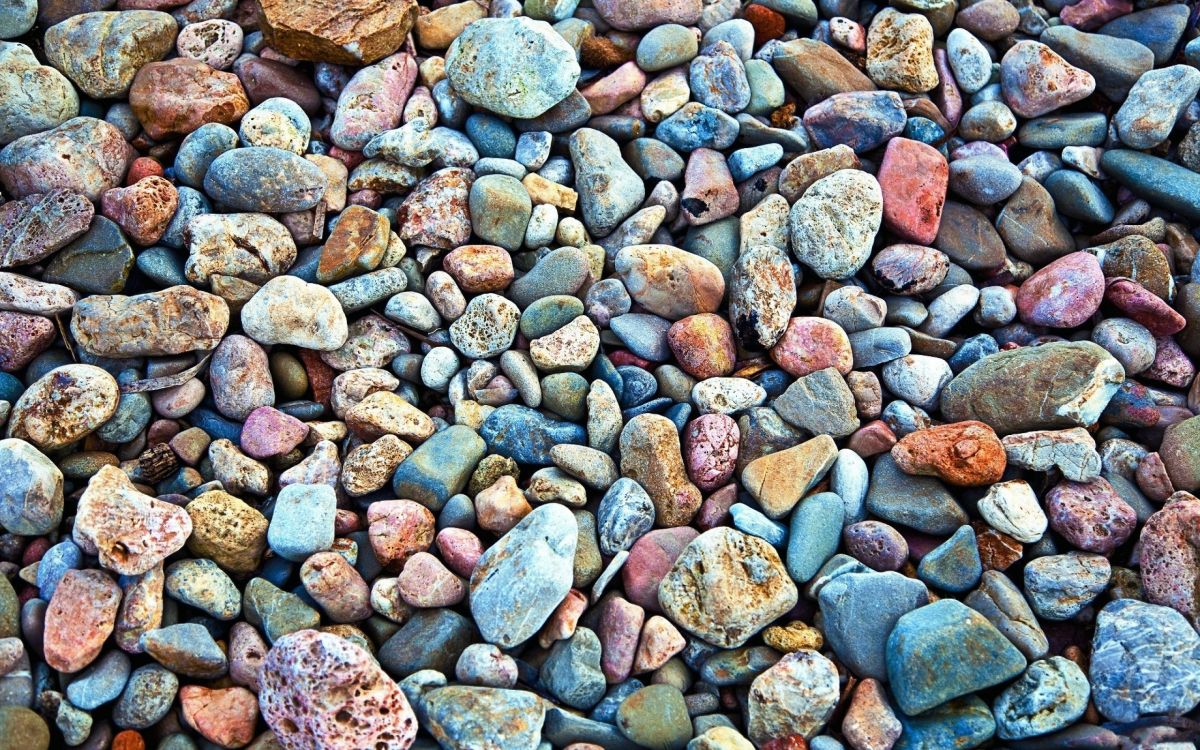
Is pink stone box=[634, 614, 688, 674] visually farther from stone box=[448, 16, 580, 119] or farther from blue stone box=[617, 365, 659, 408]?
stone box=[448, 16, 580, 119]

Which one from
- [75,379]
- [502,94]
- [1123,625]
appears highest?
[502,94]

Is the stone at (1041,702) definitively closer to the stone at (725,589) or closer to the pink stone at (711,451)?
the stone at (725,589)

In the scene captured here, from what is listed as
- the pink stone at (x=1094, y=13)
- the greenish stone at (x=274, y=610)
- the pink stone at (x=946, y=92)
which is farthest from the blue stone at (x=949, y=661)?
the pink stone at (x=1094, y=13)

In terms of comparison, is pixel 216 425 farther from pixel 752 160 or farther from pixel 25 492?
pixel 752 160

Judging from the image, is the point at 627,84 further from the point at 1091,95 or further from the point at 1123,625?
the point at 1123,625

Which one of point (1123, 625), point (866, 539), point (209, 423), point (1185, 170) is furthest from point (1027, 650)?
point (209, 423)

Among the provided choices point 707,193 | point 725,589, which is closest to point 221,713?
point 725,589
